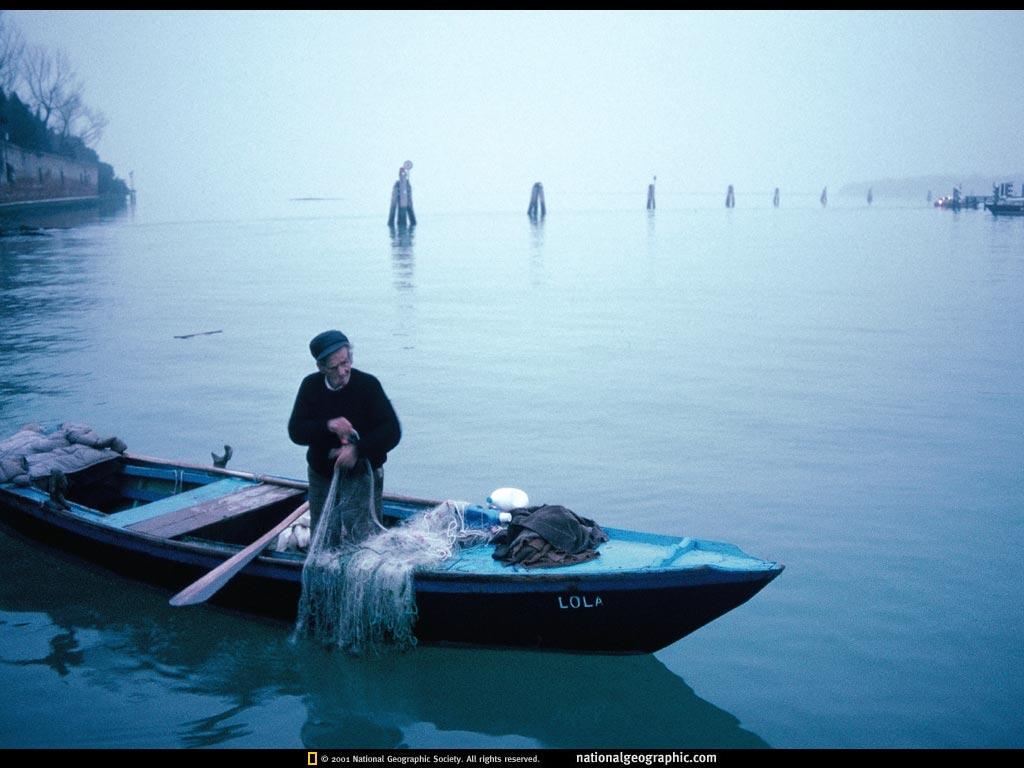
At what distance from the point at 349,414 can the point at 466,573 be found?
1.31 m

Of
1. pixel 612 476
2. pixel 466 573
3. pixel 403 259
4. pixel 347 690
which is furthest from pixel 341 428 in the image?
pixel 403 259

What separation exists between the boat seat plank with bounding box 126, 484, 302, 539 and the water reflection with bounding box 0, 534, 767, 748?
0.70 metres

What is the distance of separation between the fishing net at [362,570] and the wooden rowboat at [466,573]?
122mm

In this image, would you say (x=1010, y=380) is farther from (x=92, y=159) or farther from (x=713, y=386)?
(x=92, y=159)

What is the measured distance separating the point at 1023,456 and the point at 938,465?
3.51 ft

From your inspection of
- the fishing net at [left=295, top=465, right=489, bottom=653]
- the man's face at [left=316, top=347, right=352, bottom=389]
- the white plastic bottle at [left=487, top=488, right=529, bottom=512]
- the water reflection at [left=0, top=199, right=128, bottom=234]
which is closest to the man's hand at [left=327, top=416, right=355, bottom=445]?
the man's face at [left=316, top=347, right=352, bottom=389]

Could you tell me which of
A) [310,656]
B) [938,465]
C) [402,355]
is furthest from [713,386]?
[310,656]

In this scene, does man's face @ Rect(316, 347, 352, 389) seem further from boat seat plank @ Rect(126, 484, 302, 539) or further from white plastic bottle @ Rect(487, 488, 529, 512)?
boat seat plank @ Rect(126, 484, 302, 539)

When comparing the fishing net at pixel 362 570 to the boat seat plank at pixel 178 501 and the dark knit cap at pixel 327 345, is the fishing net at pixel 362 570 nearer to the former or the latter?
the dark knit cap at pixel 327 345

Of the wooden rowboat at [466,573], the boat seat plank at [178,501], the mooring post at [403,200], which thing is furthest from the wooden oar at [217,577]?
the mooring post at [403,200]

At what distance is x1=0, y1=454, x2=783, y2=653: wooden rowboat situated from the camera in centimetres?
561

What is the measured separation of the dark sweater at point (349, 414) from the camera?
19.7 ft

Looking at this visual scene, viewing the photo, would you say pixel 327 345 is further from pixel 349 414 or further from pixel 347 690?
pixel 347 690

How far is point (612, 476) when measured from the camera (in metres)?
9.80
